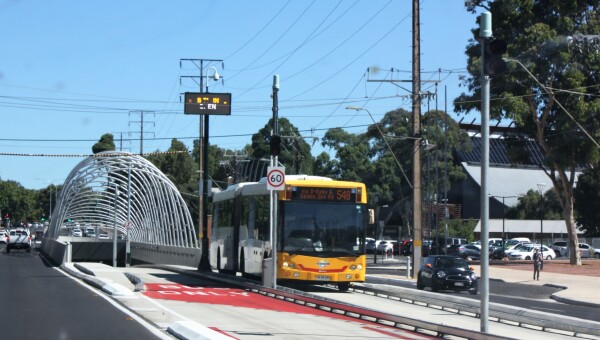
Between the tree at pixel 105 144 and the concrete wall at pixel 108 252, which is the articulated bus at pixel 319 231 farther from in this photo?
the tree at pixel 105 144

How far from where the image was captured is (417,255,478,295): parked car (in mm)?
33688

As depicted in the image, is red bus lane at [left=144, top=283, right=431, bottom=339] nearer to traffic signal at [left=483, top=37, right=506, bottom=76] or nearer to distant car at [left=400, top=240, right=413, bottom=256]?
traffic signal at [left=483, top=37, right=506, bottom=76]

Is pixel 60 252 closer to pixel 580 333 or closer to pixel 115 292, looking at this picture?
pixel 115 292

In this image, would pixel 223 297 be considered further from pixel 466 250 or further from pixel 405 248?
pixel 405 248

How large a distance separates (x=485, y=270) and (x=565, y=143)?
126 ft

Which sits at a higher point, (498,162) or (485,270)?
(498,162)

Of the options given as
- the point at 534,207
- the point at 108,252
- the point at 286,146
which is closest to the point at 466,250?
the point at 534,207

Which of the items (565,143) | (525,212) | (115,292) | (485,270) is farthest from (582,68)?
(525,212)

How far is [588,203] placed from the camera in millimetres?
90188

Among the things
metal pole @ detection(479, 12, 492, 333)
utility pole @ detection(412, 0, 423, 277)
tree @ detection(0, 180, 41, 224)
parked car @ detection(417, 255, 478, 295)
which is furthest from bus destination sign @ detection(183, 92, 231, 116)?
tree @ detection(0, 180, 41, 224)

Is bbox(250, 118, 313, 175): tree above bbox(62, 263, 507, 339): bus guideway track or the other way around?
above

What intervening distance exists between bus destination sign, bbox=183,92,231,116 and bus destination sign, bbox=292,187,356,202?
15.8m

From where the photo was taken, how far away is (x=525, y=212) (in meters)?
97.5

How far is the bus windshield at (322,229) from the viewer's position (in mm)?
27547
